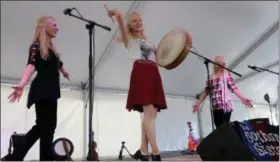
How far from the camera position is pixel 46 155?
63.0 inches

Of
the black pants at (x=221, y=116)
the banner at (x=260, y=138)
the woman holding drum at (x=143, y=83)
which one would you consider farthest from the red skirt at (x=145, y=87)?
the black pants at (x=221, y=116)

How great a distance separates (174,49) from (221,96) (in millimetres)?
1114

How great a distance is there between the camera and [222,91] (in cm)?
280

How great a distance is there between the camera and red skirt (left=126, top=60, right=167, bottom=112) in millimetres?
1731

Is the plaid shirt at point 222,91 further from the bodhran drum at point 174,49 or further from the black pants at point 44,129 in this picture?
the black pants at point 44,129

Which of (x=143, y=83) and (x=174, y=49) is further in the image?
(x=174, y=49)

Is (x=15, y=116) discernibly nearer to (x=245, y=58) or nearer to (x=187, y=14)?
(x=187, y=14)

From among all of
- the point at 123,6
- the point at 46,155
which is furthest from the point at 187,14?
the point at 46,155

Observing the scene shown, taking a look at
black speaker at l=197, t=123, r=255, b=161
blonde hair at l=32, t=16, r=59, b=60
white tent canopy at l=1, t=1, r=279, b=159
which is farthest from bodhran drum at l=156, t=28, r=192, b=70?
white tent canopy at l=1, t=1, r=279, b=159

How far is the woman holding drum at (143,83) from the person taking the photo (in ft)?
5.57

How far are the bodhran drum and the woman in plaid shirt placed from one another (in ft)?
3.16

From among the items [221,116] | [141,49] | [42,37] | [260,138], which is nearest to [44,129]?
[42,37]

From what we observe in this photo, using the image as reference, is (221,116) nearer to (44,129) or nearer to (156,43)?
(44,129)

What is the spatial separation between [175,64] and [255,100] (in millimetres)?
5413
